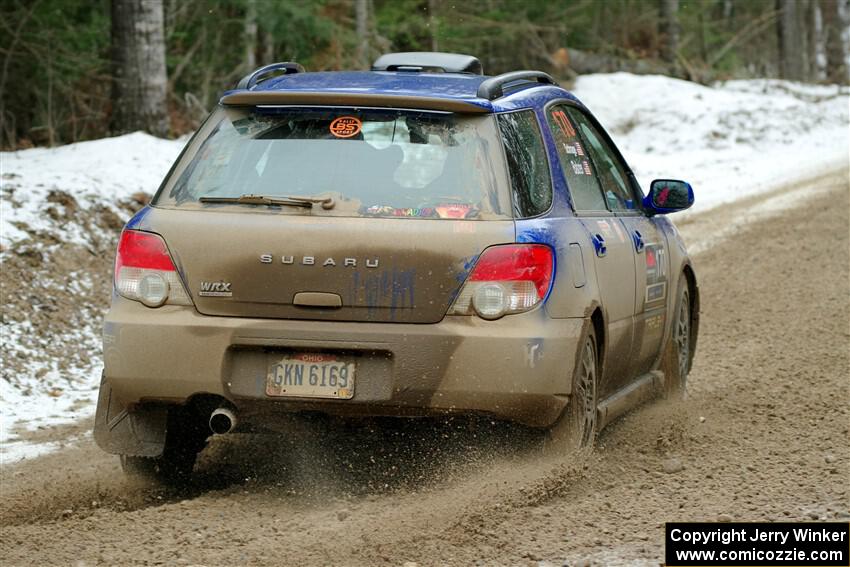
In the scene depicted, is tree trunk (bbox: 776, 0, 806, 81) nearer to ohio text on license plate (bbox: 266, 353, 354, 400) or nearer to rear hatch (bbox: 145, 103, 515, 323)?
rear hatch (bbox: 145, 103, 515, 323)

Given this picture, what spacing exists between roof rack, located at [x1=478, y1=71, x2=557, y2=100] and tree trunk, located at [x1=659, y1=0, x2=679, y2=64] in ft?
80.9

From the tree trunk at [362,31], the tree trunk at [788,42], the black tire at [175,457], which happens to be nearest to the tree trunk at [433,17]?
the tree trunk at [362,31]

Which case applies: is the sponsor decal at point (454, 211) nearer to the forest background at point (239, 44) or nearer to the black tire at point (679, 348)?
the black tire at point (679, 348)

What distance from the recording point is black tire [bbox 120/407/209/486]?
222 inches

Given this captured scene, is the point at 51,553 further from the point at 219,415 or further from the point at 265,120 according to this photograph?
the point at 265,120

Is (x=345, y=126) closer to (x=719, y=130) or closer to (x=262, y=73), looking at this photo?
(x=262, y=73)

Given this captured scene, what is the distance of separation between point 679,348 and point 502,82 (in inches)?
95.3

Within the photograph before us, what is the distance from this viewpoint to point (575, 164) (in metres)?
6.05

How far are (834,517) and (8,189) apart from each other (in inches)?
308

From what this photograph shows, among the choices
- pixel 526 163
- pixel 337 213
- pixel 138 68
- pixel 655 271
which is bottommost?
pixel 655 271

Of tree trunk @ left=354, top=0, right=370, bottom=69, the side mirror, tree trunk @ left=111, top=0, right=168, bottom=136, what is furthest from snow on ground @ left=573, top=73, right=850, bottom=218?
the side mirror

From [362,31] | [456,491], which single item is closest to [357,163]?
[456,491]

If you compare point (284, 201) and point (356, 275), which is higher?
point (284, 201)

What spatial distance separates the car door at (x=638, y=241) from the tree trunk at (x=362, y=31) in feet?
46.0
